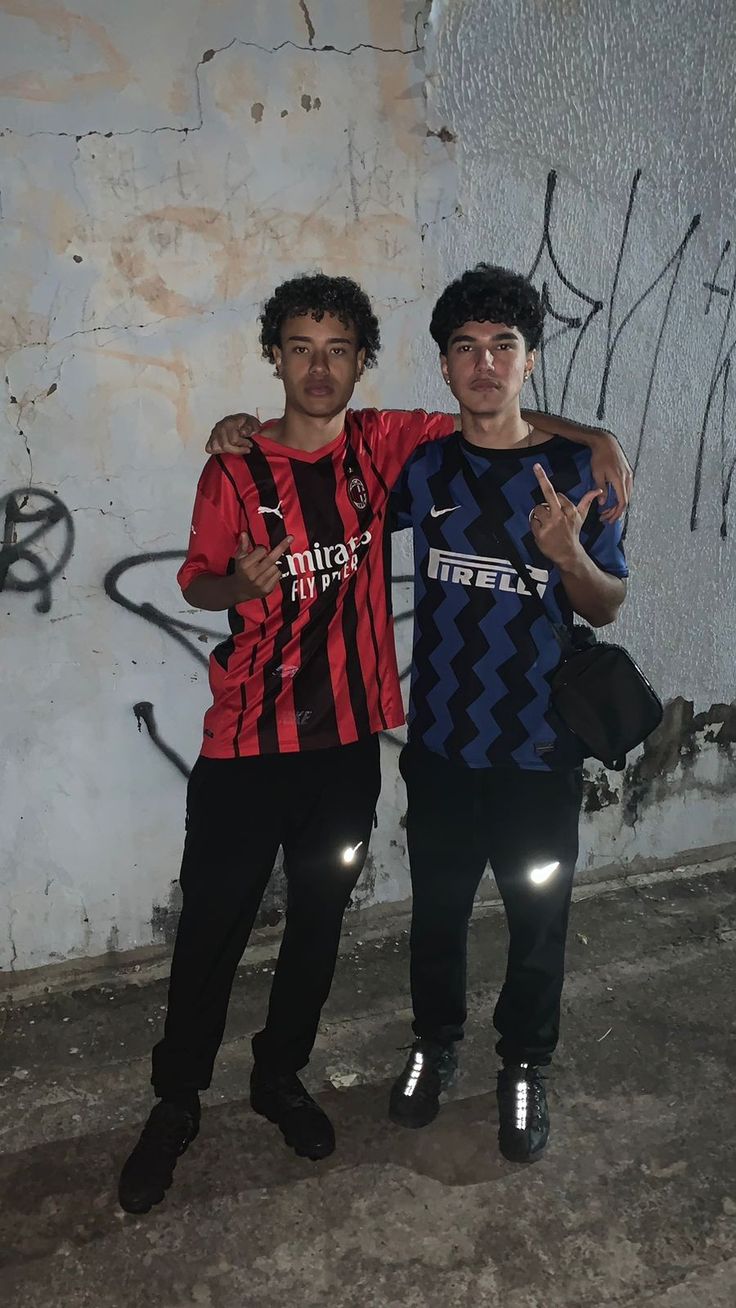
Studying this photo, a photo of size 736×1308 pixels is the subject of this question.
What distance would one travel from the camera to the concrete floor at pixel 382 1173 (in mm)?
1846

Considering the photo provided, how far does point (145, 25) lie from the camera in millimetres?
2361

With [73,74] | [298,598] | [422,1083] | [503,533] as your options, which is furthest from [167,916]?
[73,74]

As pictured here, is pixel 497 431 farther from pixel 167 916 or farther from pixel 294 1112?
pixel 167 916

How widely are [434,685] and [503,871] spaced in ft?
1.53

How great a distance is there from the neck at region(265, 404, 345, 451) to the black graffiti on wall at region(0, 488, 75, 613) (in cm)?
83

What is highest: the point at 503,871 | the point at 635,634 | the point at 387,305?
the point at 387,305

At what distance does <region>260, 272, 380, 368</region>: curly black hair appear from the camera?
2021 mm

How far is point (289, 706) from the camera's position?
6.72ft

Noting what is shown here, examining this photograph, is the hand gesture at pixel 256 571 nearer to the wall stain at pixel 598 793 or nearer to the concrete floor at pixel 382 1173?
the concrete floor at pixel 382 1173

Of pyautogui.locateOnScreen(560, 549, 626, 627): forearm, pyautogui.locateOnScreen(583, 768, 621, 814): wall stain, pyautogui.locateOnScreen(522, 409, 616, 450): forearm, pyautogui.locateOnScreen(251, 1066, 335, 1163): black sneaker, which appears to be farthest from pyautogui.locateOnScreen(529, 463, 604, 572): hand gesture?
pyautogui.locateOnScreen(583, 768, 621, 814): wall stain

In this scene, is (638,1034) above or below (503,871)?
below

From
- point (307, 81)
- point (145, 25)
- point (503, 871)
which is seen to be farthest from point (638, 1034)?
point (145, 25)

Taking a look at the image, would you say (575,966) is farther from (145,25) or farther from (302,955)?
(145,25)

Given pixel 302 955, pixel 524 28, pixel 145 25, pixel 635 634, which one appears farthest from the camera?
pixel 635 634
